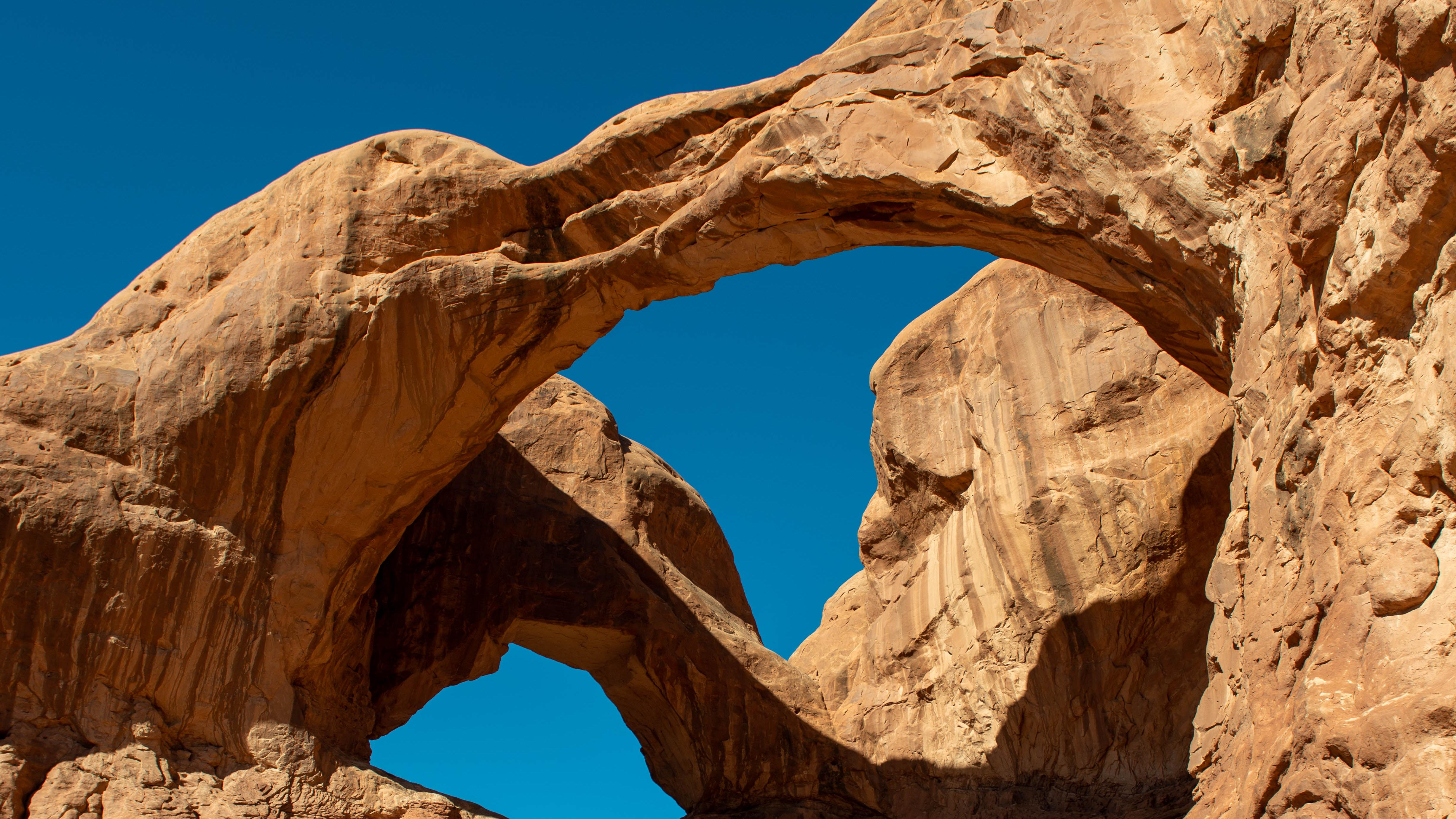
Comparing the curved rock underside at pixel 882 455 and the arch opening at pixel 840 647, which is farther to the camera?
the arch opening at pixel 840 647

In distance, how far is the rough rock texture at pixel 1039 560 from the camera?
12859 millimetres

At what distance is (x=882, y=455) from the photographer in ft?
52.1

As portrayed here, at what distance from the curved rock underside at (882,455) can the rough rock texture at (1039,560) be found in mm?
43

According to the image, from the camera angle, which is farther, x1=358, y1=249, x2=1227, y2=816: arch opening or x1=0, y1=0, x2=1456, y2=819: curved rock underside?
x1=358, y1=249, x2=1227, y2=816: arch opening

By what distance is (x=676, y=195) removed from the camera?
1124 cm

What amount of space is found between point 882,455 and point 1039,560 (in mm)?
2851

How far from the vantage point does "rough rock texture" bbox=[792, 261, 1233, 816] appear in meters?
12.9

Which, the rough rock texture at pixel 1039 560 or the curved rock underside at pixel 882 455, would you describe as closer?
the curved rock underside at pixel 882 455

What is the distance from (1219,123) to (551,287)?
5.78 meters

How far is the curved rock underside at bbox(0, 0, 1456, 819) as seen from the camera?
6387 mm

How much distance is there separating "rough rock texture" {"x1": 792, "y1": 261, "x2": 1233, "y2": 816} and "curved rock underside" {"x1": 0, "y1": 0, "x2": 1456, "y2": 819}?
0.04 meters

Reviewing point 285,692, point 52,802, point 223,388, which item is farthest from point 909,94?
point 52,802

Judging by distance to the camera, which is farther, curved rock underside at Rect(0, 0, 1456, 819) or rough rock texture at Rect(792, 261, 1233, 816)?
rough rock texture at Rect(792, 261, 1233, 816)

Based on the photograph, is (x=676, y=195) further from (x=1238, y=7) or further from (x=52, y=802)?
(x=52, y=802)
